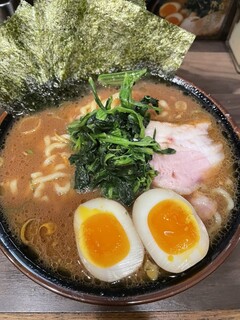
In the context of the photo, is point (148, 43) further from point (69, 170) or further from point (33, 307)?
point (33, 307)

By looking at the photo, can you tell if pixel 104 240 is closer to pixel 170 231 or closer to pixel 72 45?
pixel 170 231

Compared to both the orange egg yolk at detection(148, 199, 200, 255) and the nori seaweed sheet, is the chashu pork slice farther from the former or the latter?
the nori seaweed sheet

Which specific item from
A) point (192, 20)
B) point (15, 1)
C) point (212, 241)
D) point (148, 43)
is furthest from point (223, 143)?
point (15, 1)

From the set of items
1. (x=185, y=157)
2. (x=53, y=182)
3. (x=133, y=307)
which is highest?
(x=53, y=182)

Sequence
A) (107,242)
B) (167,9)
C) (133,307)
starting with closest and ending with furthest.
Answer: (107,242) → (133,307) → (167,9)

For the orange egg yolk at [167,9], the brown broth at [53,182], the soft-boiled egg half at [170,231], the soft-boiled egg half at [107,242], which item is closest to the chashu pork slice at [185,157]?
the brown broth at [53,182]

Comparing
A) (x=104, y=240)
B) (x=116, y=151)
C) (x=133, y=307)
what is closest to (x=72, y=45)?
(x=116, y=151)

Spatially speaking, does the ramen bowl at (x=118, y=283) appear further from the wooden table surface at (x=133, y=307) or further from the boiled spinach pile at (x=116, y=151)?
the boiled spinach pile at (x=116, y=151)

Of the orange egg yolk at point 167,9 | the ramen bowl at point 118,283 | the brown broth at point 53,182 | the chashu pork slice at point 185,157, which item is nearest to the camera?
the ramen bowl at point 118,283
